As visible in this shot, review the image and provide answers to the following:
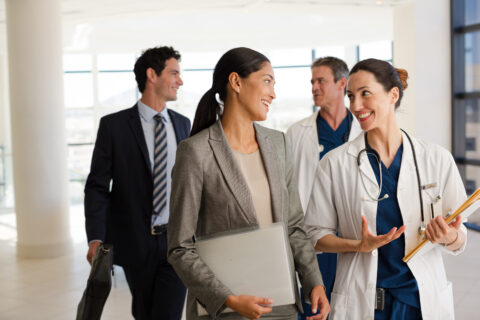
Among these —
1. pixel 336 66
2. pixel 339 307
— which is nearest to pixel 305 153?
pixel 336 66

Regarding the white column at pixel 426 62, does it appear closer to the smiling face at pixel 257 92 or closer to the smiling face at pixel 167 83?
the smiling face at pixel 167 83

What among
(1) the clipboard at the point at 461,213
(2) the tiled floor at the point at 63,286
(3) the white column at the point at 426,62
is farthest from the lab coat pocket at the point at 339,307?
(3) the white column at the point at 426,62

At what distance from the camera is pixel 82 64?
656 inches

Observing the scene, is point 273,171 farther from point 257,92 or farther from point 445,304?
point 445,304

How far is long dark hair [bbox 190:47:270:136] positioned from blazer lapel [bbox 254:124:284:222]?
0.18 m

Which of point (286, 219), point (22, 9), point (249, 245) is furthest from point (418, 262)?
point (22, 9)

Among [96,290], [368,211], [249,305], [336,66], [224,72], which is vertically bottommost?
[96,290]

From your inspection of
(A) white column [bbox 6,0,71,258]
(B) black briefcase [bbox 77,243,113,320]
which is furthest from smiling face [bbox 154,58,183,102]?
(A) white column [bbox 6,0,71,258]

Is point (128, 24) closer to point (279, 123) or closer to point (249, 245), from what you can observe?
point (279, 123)

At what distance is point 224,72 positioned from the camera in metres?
2.07

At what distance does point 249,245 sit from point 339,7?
8.90 m

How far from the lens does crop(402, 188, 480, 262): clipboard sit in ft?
6.20

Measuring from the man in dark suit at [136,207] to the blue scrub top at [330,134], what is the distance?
112 cm

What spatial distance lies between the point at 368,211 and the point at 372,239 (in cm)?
17
